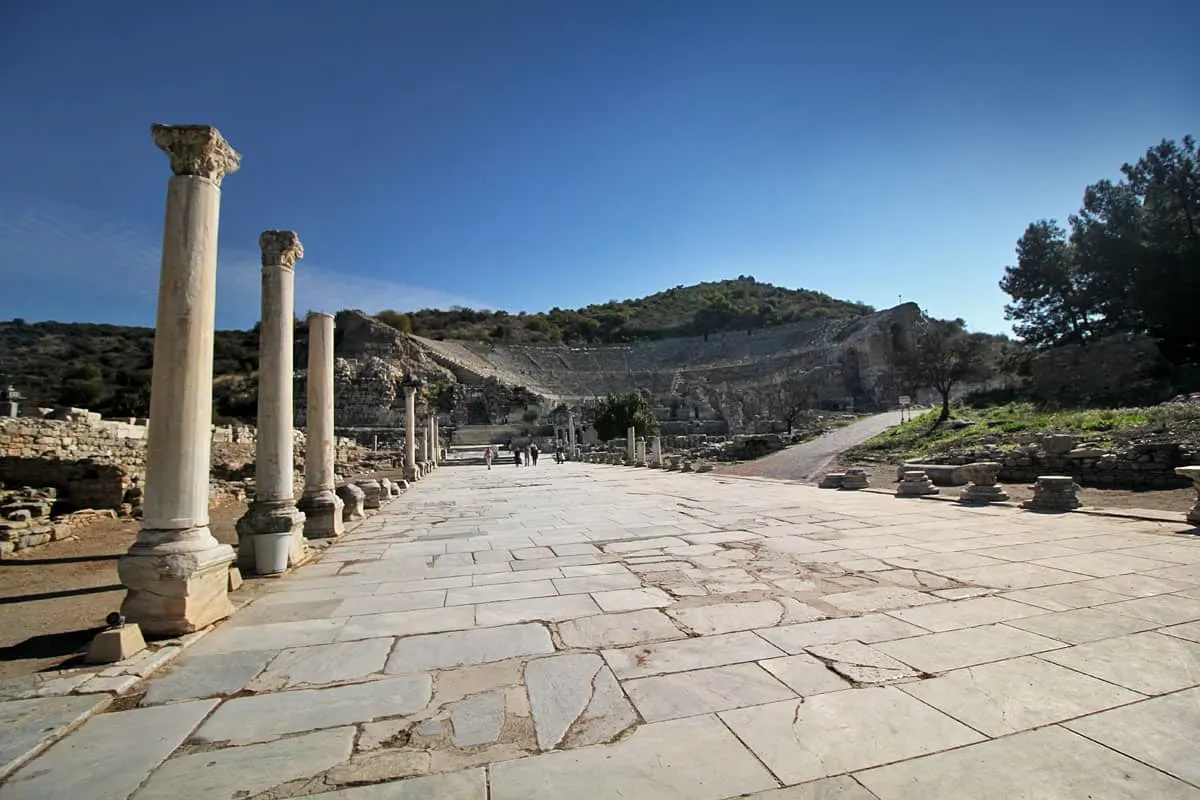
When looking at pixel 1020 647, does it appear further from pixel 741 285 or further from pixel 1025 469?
pixel 741 285

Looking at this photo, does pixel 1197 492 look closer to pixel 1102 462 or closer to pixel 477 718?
pixel 1102 462

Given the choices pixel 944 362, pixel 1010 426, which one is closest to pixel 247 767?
pixel 1010 426

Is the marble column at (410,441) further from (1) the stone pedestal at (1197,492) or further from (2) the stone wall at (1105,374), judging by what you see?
(2) the stone wall at (1105,374)

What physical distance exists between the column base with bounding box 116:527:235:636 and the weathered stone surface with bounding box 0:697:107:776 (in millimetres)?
1111

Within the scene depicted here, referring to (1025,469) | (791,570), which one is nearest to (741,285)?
(1025,469)

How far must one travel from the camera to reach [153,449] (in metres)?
4.94

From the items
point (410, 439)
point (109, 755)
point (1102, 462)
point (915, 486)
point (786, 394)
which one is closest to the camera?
point (109, 755)

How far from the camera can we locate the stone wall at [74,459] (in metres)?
13.7

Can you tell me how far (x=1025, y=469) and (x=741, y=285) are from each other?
459ft

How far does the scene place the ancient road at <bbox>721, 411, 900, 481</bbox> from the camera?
2312 cm

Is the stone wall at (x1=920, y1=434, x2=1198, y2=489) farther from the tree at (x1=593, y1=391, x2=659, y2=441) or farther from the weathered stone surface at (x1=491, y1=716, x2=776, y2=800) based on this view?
the tree at (x1=593, y1=391, x2=659, y2=441)

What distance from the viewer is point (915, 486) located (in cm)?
1185

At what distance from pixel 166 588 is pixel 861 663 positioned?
4.87 m

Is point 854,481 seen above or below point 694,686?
above
